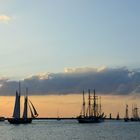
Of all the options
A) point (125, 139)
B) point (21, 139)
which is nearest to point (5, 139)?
point (21, 139)

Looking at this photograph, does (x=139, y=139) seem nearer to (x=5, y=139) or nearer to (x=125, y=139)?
(x=125, y=139)

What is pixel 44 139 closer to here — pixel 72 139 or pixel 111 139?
pixel 72 139

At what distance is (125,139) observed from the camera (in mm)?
131375

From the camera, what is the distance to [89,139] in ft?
433

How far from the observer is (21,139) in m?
132

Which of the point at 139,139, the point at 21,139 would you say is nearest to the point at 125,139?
the point at 139,139

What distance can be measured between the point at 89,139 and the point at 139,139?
41.2 ft

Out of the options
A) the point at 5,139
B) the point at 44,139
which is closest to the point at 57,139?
the point at 44,139

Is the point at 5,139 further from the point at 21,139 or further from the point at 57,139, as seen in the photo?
the point at 57,139

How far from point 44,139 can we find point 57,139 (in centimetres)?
333

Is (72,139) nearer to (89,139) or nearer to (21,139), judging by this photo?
(89,139)

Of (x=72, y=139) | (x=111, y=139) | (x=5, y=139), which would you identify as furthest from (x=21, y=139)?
(x=111, y=139)

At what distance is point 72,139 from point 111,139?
32.5 feet

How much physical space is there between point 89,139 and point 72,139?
4.30 m
